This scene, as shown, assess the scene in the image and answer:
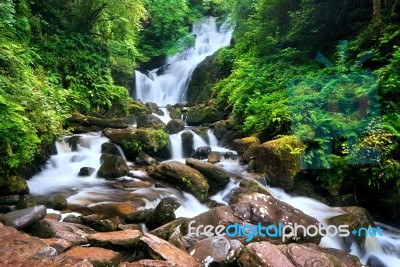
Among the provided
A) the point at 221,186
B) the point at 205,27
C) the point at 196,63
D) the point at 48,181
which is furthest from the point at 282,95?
the point at 205,27

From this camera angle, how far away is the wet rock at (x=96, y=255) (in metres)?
3.96

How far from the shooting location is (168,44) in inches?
976

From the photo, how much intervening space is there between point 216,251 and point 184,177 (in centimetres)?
343

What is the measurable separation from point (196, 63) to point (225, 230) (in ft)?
59.7

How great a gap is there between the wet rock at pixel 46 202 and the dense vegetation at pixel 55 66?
82cm

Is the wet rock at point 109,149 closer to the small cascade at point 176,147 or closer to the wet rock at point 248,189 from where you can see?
the small cascade at point 176,147

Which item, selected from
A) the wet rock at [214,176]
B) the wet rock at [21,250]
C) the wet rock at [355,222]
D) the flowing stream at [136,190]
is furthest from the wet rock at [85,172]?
the wet rock at [355,222]

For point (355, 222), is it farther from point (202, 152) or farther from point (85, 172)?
point (85, 172)

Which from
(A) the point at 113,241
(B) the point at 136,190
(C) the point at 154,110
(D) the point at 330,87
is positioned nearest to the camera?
(A) the point at 113,241

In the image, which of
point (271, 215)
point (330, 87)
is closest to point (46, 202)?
point (271, 215)

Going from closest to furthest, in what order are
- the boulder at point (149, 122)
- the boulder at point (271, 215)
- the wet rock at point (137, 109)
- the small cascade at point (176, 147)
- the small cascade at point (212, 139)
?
the boulder at point (271, 215)
the small cascade at point (176, 147)
the small cascade at point (212, 139)
the boulder at point (149, 122)
the wet rock at point (137, 109)

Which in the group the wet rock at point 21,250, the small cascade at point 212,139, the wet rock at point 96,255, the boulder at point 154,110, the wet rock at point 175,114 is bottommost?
the wet rock at point 96,255

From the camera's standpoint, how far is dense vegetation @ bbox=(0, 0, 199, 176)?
6121 millimetres

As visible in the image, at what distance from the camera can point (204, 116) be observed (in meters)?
14.6
